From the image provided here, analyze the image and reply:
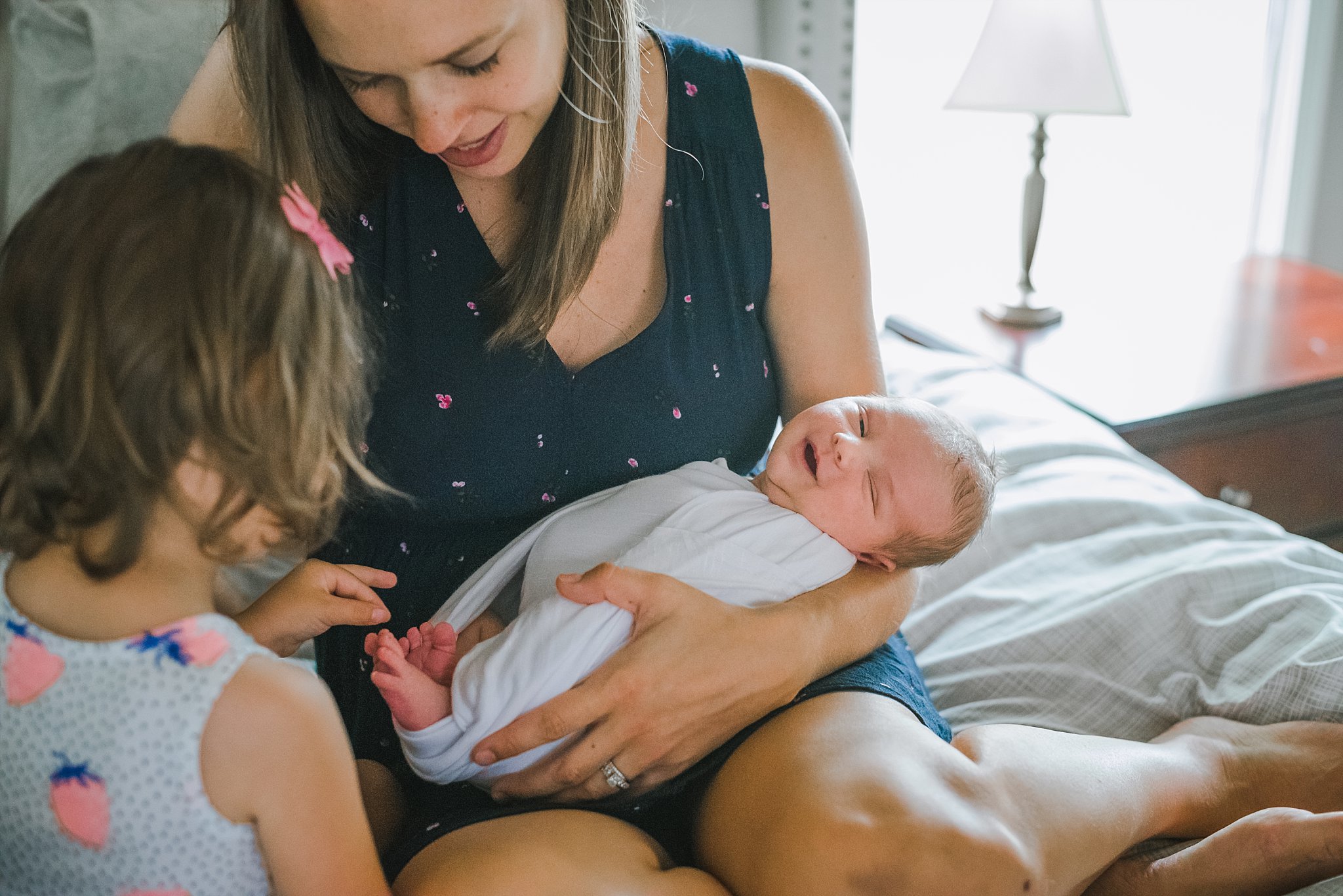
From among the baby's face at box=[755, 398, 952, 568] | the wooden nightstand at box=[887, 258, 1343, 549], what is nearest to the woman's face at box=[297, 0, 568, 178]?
the baby's face at box=[755, 398, 952, 568]

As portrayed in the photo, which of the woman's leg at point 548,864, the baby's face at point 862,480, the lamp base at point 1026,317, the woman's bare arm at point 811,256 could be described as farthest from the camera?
the lamp base at point 1026,317

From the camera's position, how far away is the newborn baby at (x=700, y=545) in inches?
39.6

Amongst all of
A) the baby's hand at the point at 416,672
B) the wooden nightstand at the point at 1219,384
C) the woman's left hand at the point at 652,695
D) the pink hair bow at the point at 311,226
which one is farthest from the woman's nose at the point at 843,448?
the wooden nightstand at the point at 1219,384

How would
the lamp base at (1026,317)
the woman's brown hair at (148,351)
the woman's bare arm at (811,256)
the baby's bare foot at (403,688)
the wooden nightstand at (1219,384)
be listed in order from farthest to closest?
1. the lamp base at (1026,317)
2. the wooden nightstand at (1219,384)
3. the woman's bare arm at (811,256)
4. the baby's bare foot at (403,688)
5. the woman's brown hair at (148,351)

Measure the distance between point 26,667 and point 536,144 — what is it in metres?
0.76

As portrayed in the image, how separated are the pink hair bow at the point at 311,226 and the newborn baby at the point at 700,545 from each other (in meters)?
0.33

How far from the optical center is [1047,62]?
2.07 metres

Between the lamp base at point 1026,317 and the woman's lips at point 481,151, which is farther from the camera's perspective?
the lamp base at point 1026,317

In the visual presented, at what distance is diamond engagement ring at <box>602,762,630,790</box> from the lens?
3.31 ft

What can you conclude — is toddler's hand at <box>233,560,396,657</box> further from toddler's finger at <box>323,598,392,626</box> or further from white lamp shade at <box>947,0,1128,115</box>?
white lamp shade at <box>947,0,1128,115</box>

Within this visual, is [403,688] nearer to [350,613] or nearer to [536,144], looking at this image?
[350,613]

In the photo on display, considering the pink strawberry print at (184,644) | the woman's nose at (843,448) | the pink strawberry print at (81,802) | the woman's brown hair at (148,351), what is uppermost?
the woman's brown hair at (148,351)

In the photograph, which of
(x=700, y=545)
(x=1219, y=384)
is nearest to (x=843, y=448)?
(x=700, y=545)

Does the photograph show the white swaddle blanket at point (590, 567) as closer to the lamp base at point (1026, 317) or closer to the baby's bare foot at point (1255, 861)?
the baby's bare foot at point (1255, 861)
